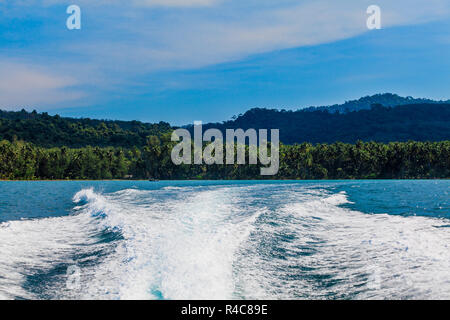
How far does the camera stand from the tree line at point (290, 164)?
11756 centimetres

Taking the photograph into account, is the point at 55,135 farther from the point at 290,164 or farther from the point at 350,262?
the point at 350,262

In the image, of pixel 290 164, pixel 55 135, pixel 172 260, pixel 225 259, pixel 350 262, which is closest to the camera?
pixel 172 260

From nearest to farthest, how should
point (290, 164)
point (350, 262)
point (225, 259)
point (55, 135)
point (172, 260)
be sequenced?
point (172, 260), point (225, 259), point (350, 262), point (290, 164), point (55, 135)

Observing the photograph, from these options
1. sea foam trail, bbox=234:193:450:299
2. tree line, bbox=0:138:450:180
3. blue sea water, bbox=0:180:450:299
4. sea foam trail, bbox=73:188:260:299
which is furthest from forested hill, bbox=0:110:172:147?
sea foam trail, bbox=234:193:450:299

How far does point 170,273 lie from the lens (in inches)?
344

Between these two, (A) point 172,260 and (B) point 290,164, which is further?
(B) point 290,164

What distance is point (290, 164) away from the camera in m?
128

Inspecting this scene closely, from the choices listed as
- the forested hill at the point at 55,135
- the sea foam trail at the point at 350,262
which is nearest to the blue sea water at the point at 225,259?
the sea foam trail at the point at 350,262

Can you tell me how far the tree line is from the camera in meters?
118

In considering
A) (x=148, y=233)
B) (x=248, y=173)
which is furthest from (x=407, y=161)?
(x=148, y=233)

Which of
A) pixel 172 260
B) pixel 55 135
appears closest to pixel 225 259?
pixel 172 260

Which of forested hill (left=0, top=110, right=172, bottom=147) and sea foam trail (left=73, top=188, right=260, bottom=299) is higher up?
forested hill (left=0, top=110, right=172, bottom=147)

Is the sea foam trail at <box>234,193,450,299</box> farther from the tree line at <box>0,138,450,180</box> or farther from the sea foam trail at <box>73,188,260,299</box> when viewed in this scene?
the tree line at <box>0,138,450,180</box>

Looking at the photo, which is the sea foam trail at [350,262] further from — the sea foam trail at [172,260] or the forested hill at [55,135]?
the forested hill at [55,135]
